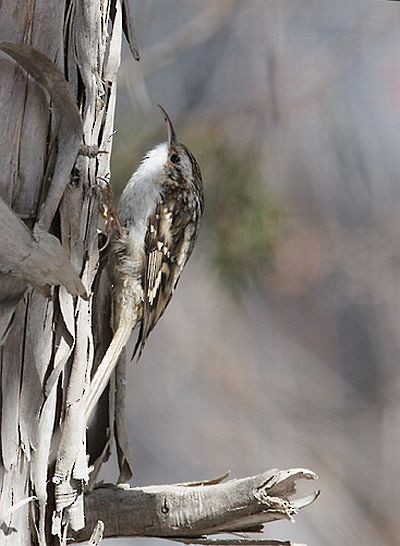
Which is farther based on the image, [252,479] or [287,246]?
[287,246]

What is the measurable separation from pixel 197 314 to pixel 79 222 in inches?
56.4

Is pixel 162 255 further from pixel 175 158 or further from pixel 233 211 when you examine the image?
pixel 233 211

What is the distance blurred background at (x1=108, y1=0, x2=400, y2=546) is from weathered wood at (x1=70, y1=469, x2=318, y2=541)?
1229 mm

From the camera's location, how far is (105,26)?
88cm

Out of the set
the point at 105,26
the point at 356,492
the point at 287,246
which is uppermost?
the point at 105,26

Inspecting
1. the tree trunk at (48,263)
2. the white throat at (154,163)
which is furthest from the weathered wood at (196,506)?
the white throat at (154,163)

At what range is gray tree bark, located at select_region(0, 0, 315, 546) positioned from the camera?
74 centimetres

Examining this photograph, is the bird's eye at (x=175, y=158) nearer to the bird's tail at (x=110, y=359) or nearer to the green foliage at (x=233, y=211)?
the bird's tail at (x=110, y=359)

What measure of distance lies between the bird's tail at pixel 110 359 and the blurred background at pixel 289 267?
1.10m

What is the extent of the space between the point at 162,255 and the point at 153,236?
0.04 meters

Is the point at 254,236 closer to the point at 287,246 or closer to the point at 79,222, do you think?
the point at 287,246

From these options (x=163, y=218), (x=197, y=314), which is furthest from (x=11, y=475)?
(x=197, y=314)

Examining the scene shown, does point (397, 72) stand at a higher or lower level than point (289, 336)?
higher

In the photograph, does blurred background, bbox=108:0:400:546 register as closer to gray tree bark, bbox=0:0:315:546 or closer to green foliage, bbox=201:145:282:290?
green foliage, bbox=201:145:282:290
